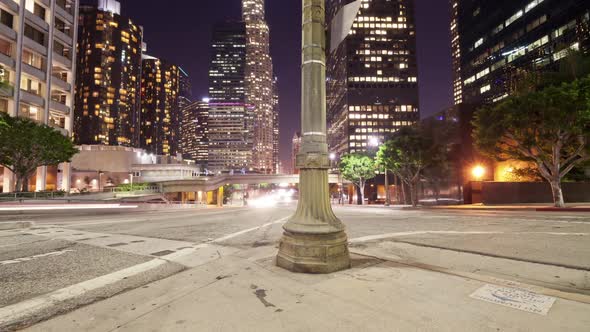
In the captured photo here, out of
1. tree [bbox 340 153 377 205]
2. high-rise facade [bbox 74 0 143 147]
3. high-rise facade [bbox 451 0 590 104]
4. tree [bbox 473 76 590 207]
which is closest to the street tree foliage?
tree [bbox 473 76 590 207]

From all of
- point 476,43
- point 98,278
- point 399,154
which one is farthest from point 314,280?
point 476,43

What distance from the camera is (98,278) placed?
4.58 m

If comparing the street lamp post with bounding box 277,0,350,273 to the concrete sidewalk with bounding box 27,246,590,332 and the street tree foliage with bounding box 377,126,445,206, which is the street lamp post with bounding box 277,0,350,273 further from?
the street tree foliage with bounding box 377,126,445,206

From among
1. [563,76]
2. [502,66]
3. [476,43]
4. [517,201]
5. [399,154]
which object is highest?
[476,43]

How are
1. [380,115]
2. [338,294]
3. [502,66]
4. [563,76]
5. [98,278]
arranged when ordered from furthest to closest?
1. [380,115]
2. [502,66]
3. [563,76]
4. [98,278]
5. [338,294]

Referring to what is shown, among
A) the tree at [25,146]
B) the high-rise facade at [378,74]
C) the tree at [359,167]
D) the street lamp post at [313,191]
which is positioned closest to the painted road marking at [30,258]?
the street lamp post at [313,191]

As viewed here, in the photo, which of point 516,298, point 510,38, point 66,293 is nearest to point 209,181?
point 66,293

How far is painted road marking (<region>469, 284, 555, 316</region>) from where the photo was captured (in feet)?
9.96

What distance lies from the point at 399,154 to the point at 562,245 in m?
26.8

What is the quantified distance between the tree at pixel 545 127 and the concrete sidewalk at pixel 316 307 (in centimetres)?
2167

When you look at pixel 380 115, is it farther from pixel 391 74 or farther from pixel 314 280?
pixel 314 280

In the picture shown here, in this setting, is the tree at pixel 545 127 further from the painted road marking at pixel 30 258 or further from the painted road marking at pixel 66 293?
the painted road marking at pixel 30 258

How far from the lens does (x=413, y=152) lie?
3198 cm

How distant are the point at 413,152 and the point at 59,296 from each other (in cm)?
3288
